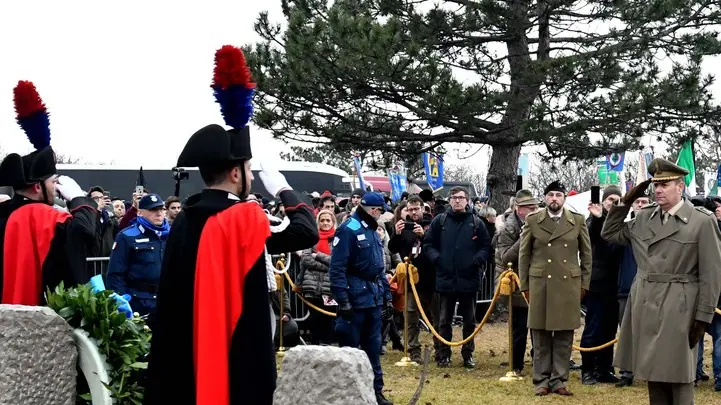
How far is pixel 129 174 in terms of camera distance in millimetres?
41500

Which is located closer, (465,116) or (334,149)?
(465,116)

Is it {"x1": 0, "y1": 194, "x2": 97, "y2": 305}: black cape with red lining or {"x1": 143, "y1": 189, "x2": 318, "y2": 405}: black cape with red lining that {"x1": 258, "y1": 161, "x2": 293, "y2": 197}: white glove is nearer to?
{"x1": 143, "y1": 189, "x2": 318, "y2": 405}: black cape with red lining

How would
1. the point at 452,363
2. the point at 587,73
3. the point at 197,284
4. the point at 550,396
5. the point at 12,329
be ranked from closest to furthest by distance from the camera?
the point at 197,284
the point at 12,329
the point at 550,396
the point at 452,363
the point at 587,73

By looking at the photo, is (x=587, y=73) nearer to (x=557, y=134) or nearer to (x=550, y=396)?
(x=557, y=134)

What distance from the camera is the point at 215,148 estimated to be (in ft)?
17.0

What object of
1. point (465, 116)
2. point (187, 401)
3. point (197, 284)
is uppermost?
point (465, 116)

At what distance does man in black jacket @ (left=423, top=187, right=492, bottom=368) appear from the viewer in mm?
12516

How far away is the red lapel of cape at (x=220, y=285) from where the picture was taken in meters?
5.07

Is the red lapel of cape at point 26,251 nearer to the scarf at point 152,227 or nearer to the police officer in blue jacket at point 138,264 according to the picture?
the police officer in blue jacket at point 138,264

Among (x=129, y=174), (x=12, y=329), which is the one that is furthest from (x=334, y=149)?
(x=129, y=174)

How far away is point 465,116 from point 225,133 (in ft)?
39.4

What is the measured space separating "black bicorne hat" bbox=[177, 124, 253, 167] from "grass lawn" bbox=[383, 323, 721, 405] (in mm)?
5393

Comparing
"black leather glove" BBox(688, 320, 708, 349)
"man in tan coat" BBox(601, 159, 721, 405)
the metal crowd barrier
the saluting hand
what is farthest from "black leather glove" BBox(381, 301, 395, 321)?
"black leather glove" BBox(688, 320, 708, 349)

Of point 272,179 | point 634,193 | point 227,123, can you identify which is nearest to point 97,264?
point 634,193
